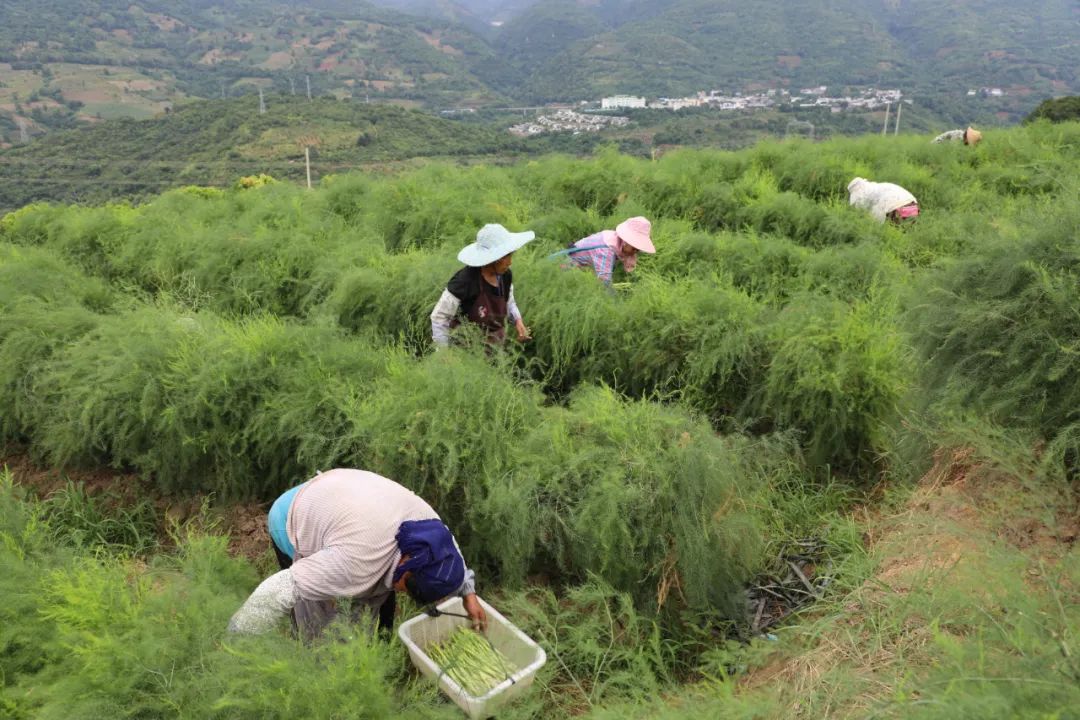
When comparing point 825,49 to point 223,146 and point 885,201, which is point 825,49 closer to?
point 223,146

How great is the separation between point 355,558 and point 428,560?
0.27m

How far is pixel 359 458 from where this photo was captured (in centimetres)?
396

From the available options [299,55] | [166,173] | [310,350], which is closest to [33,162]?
[166,173]

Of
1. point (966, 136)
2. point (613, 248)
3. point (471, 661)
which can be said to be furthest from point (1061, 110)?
point (471, 661)

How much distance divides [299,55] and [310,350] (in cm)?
8564

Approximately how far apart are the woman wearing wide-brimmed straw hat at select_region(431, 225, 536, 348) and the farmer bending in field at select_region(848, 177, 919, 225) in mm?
4073

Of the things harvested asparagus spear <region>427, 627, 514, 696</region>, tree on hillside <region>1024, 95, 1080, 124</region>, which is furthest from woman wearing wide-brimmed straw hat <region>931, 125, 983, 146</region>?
harvested asparagus spear <region>427, 627, 514, 696</region>

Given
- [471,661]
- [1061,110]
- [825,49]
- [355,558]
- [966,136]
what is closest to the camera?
[355,558]

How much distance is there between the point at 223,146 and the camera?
31.0 m

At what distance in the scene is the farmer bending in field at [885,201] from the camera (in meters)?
6.75

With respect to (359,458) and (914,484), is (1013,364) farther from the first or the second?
(359,458)

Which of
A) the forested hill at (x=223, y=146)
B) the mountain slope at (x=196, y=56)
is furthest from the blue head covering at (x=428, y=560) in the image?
the mountain slope at (x=196, y=56)

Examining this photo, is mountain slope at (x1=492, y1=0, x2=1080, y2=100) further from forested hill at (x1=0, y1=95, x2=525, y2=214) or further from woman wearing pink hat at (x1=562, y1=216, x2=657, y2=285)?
woman wearing pink hat at (x1=562, y1=216, x2=657, y2=285)

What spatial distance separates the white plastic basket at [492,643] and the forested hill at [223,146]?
920 inches
